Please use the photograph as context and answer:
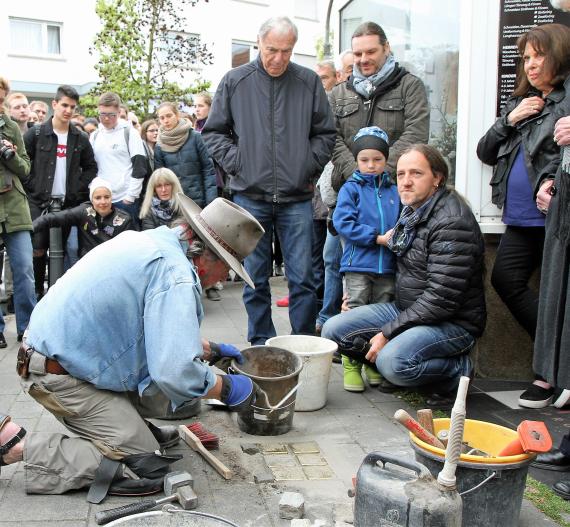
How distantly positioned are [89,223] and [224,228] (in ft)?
12.2

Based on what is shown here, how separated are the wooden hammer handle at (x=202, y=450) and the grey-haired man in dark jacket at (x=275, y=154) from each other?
1391 mm

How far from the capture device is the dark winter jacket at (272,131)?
15.8ft

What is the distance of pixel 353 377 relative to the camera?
4531 mm

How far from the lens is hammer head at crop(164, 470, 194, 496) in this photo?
2957mm

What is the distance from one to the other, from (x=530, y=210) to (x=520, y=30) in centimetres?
123

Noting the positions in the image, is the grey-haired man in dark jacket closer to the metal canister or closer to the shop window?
the shop window

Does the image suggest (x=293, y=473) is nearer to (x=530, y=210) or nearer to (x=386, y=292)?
(x=386, y=292)

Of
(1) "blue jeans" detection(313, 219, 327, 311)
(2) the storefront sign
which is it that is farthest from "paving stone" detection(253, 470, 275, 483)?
(1) "blue jeans" detection(313, 219, 327, 311)

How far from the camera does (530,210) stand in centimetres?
423

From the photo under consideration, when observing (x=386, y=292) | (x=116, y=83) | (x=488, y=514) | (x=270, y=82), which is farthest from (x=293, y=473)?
(x=116, y=83)

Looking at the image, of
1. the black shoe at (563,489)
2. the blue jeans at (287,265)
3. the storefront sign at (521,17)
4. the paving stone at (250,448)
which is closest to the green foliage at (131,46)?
the blue jeans at (287,265)

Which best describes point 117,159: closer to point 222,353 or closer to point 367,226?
point 367,226

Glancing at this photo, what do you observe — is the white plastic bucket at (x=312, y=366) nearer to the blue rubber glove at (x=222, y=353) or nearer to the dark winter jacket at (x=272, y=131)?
the blue rubber glove at (x=222, y=353)

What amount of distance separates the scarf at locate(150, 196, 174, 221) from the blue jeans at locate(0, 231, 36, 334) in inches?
52.7
